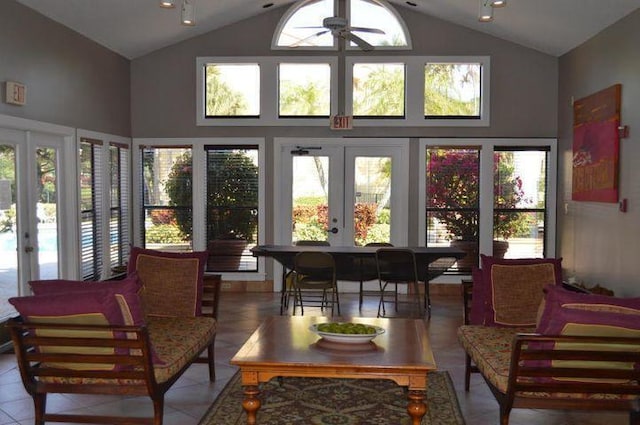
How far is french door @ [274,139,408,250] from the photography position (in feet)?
28.9

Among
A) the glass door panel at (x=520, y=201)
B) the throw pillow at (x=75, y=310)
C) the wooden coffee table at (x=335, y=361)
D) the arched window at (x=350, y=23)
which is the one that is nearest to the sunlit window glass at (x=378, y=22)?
the arched window at (x=350, y=23)

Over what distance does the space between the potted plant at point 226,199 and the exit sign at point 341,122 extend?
1.29 meters

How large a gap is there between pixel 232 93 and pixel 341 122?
161 centimetres

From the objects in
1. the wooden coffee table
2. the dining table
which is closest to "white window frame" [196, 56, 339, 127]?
the dining table

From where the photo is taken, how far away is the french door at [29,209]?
220 inches

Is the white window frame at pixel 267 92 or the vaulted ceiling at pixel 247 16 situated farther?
the white window frame at pixel 267 92

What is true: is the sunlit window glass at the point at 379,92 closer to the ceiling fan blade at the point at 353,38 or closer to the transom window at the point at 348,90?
the transom window at the point at 348,90

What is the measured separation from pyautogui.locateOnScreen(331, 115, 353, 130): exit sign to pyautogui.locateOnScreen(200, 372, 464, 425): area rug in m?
4.54

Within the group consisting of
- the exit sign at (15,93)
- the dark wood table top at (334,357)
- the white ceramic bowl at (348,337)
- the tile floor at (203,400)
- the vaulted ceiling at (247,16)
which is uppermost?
the vaulted ceiling at (247,16)

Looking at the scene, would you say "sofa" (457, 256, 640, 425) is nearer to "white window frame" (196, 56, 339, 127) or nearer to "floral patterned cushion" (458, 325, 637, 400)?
"floral patterned cushion" (458, 325, 637, 400)

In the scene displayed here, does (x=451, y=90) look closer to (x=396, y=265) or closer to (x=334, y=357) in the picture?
(x=396, y=265)

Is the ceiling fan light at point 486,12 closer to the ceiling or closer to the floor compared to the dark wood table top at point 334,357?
closer to the ceiling

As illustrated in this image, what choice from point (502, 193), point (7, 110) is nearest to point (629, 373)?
point (7, 110)

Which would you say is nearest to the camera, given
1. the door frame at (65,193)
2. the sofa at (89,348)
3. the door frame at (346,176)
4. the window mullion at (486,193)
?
the sofa at (89,348)
